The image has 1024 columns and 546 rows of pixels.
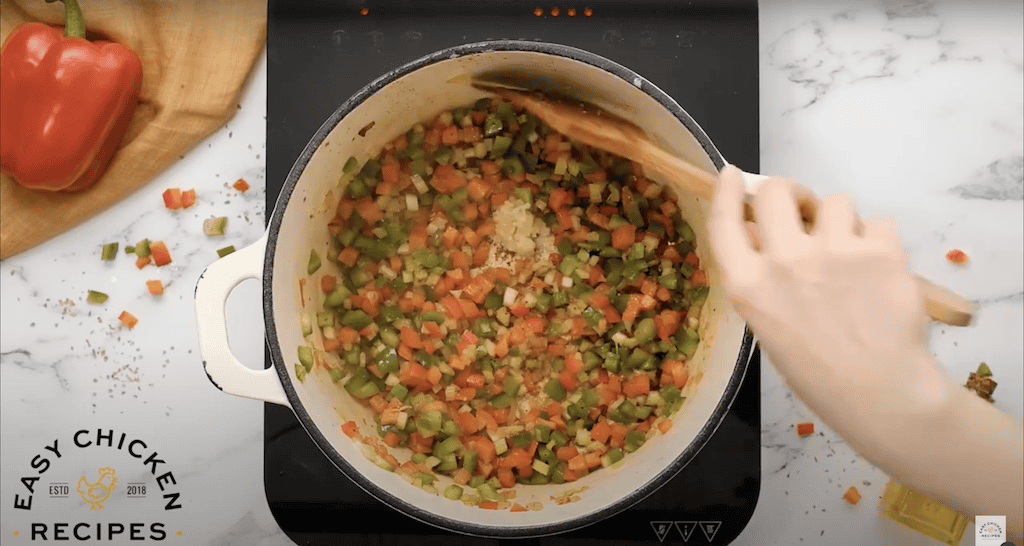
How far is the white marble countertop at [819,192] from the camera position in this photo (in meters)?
1.14

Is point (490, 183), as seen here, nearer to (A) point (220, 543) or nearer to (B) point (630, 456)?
(B) point (630, 456)

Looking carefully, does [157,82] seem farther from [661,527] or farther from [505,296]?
[661,527]

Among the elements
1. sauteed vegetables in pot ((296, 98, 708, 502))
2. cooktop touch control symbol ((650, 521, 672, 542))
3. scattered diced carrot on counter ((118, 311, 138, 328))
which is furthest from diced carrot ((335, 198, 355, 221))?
cooktop touch control symbol ((650, 521, 672, 542))

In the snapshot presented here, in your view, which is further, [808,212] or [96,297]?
[96,297]

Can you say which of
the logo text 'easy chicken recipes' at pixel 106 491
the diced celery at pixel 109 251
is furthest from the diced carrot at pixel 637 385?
the diced celery at pixel 109 251

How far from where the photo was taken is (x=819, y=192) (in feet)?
3.72

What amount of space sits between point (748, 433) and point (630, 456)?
0.19 m

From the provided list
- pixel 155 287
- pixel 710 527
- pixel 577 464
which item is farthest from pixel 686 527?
pixel 155 287

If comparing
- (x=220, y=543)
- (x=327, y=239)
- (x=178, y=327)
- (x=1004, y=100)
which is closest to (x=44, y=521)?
(x=220, y=543)

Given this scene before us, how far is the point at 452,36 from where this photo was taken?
1.06 m

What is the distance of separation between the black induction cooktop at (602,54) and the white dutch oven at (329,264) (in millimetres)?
86

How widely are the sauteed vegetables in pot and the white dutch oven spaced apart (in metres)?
0.04

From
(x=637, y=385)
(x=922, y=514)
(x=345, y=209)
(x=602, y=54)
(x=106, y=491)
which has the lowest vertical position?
(x=922, y=514)

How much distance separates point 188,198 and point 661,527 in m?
0.93
